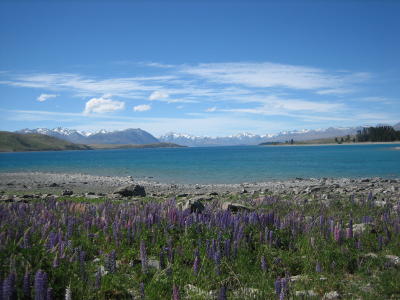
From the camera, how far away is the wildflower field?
4855mm

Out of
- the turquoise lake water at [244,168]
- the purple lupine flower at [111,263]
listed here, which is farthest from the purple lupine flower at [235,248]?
the turquoise lake water at [244,168]

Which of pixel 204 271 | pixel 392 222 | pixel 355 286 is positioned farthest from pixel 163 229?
pixel 392 222

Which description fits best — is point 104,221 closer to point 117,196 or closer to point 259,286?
point 259,286

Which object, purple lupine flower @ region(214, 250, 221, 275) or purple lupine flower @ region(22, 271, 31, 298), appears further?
purple lupine flower @ region(214, 250, 221, 275)

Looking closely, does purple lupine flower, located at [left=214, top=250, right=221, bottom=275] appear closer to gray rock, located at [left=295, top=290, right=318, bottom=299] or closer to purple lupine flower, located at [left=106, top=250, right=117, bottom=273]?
gray rock, located at [left=295, top=290, right=318, bottom=299]

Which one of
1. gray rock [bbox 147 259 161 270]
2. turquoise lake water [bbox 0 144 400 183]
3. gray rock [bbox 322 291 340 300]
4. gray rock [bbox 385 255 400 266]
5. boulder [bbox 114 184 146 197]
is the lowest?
turquoise lake water [bbox 0 144 400 183]

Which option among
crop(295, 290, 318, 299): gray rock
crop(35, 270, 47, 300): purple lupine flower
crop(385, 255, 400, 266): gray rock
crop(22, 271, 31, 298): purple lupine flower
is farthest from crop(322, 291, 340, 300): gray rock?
crop(22, 271, 31, 298): purple lupine flower

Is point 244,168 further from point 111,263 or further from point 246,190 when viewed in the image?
point 111,263

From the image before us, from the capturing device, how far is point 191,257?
6.50 m

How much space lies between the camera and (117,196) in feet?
62.0

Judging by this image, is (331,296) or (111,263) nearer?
(331,296)

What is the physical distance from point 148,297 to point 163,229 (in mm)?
2917

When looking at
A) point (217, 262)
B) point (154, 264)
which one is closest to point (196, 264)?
point (217, 262)

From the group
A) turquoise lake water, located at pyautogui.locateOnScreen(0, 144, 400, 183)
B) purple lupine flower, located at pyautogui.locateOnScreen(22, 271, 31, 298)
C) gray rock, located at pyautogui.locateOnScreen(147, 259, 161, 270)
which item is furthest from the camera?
turquoise lake water, located at pyautogui.locateOnScreen(0, 144, 400, 183)
